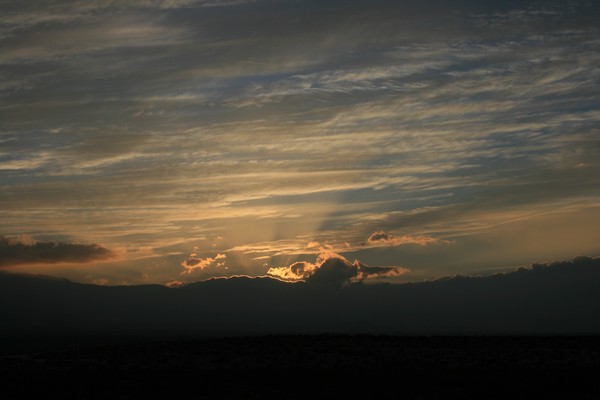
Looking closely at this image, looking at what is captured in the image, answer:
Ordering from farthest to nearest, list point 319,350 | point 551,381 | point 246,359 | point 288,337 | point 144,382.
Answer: point 288,337, point 319,350, point 246,359, point 144,382, point 551,381

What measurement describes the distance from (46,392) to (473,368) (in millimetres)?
26915

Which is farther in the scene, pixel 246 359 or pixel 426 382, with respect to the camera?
pixel 246 359

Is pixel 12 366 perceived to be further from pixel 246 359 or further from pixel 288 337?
pixel 288 337

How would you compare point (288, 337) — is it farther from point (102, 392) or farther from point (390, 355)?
point (102, 392)

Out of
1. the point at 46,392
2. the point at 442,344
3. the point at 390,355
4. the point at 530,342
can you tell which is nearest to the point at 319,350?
the point at 390,355

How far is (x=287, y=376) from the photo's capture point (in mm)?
42062

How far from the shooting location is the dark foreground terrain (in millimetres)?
A: 36344

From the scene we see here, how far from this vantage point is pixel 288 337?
64.9 m

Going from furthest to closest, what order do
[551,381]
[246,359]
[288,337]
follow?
[288,337], [246,359], [551,381]

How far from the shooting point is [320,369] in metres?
44.8

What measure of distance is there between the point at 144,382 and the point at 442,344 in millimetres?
27205

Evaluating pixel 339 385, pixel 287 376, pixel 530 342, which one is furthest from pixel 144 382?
pixel 530 342

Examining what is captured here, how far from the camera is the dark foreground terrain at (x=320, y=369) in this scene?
3634 centimetres

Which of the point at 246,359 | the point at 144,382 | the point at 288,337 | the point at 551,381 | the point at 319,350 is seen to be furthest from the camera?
the point at 288,337
